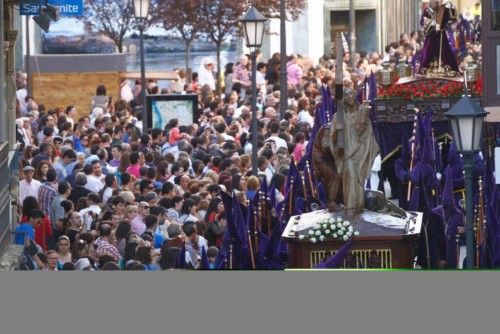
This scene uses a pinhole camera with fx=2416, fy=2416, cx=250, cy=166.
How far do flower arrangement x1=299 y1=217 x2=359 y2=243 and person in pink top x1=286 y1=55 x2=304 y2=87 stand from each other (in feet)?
60.4

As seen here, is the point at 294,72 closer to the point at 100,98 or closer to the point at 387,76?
the point at 100,98

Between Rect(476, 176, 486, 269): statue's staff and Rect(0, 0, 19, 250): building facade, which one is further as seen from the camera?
Rect(0, 0, 19, 250): building facade

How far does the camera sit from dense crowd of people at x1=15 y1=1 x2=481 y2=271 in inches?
880

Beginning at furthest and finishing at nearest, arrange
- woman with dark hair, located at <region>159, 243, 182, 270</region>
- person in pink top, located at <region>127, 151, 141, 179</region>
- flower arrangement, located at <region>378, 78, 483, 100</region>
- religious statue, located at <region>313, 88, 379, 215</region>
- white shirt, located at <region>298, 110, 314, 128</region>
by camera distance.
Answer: white shirt, located at <region>298, 110, 314, 128</region> → flower arrangement, located at <region>378, 78, 483, 100</region> → person in pink top, located at <region>127, 151, 141, 179</region> → woman with dark hair, located at <region>159, 243, 182, 270</region> → religious statue, located at <region>313, 88, 379, 215</region>

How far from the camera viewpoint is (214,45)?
136 ft

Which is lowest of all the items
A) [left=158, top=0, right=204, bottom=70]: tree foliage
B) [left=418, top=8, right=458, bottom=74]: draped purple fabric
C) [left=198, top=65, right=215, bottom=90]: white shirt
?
[left=198, top=65, right=215, bottom=90]: white shirt

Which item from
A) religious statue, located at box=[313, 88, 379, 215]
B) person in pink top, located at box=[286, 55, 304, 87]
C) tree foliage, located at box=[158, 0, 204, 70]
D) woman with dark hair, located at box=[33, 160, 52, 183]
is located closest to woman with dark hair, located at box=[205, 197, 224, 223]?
religious statue, located at box=[313, 88, 379, 215]

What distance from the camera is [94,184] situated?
86.5ft

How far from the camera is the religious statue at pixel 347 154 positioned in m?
20.6

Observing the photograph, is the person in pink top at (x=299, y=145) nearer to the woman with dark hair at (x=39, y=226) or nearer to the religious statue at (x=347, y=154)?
the woman with dark hair at (x=39, y=226)

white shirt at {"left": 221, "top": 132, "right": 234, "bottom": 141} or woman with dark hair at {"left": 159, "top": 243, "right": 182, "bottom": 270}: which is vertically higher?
white shirt at {"left": 221, "top": 132, "right": 234, "bottom": 141}

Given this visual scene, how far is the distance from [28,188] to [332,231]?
6.19 meters

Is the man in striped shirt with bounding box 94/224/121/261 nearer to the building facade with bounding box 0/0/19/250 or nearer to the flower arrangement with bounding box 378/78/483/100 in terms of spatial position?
the building facade with bounding box 0/0/19/250

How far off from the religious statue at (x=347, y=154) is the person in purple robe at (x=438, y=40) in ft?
34.7
